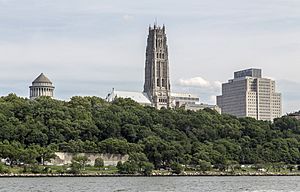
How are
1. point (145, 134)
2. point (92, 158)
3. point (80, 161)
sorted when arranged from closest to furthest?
point (80, 161)
point (92, 158)
point (145, 134)

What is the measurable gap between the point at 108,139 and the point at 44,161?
17929 mm

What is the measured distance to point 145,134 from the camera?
161750mm

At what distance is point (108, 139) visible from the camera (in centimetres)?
15600

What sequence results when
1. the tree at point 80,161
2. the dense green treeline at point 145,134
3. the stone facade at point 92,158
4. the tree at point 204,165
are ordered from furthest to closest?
the dense green treeline at point 145,134, the tree at point 204,165, the stone facade at point 92,158, the tree at point 80,161

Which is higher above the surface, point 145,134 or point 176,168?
point 145,134

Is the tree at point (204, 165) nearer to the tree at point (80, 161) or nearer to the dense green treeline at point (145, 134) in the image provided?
the dense green treeline at point (145, 134)

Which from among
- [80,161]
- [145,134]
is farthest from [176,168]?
[145,134]

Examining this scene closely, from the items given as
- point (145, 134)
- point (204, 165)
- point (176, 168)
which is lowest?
point (176, 168)

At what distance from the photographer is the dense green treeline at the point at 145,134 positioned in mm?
150625

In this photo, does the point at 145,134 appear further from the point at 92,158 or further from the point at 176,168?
the point at 176,168

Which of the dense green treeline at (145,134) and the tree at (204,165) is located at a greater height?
the dense green treeline at (145,134)

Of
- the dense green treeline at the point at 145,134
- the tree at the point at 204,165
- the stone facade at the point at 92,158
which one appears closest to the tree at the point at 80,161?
the stone facade at the point at 92,158

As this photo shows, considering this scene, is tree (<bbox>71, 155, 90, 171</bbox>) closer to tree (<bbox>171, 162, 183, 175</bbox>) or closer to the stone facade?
the stone facade

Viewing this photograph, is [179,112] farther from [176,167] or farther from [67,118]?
[176,167]
